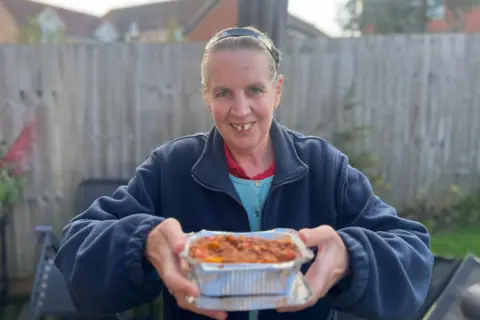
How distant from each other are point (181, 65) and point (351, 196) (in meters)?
3.05

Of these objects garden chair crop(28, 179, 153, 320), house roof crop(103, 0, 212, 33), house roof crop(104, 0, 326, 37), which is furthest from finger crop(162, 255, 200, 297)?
house roof crop(103, 0, 212, 33)

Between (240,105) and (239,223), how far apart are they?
1.23 feet

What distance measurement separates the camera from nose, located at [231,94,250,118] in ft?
4.75

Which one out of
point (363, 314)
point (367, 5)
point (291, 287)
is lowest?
point (363, 314)

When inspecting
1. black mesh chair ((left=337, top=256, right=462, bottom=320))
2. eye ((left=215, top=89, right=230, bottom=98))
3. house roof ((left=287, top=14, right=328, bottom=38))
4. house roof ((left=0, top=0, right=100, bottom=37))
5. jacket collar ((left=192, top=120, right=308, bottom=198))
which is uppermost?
house roof ((left=0, top=0, right=100, bottom=37))

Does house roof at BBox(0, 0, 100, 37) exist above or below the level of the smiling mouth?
above

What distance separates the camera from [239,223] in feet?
5.02

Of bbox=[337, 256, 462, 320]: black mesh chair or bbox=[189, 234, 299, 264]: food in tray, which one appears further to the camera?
bbox=[337, 256, 462, 320]: black mesh chair

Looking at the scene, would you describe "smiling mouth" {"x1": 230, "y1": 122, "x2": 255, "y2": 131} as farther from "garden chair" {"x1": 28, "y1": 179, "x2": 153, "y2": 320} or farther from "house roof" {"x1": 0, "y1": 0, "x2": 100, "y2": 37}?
"house roof" {"x1": 0, "y1": 0, "x2": 100, "y2": 37}

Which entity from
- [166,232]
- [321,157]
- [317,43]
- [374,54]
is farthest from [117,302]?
[374,54]

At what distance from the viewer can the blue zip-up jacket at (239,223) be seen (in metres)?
1.29

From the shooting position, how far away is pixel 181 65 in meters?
4.31

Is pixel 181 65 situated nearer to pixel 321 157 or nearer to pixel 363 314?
pixel 321 157

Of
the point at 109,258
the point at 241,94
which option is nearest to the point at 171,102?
the point at 241,94
